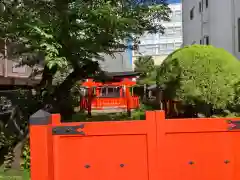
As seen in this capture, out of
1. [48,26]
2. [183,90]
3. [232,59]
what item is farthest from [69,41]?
[232,59]

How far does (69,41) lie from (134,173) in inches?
123

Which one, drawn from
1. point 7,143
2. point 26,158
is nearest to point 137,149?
point 26,158

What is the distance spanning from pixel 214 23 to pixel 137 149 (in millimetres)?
20524

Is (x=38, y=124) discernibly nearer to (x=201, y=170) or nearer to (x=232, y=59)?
(x=201, y=170)

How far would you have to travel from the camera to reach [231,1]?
20.9 metres

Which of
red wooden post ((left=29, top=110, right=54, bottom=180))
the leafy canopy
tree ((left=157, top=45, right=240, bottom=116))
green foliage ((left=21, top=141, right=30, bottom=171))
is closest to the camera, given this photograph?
red wooden post ((left=29, top=110, right=54, bottom=180))

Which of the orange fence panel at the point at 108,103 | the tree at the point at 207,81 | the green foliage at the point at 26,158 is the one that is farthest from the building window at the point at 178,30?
the green foliage at the point at 26,158

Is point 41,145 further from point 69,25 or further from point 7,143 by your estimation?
point 7,143

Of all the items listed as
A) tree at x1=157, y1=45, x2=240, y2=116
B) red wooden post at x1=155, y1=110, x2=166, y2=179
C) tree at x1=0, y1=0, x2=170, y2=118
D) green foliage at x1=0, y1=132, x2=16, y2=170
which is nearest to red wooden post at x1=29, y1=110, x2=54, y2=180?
red wooden post at x1=155, y1=110, x2=166, y2=179

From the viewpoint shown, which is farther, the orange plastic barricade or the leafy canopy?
the leafy canopy

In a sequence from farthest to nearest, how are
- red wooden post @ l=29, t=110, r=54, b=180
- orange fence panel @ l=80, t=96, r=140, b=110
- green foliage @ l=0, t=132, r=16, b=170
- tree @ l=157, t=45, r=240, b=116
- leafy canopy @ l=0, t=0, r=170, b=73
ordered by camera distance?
orange fence panel @ l=80, t=96, r=140, b=110 < tree @ l=157, t=45, r=240, b=116 < green foliage @ l=0, t=132, r=16, b=170 < leafy canopy @ l=0, t=0, r=170, b=73 < red wooden post @ l=29, t=110, r=54, b=180

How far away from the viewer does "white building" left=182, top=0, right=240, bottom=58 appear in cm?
2039

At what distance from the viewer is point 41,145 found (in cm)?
511

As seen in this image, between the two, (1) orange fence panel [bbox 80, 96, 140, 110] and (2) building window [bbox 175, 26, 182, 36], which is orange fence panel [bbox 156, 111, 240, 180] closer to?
(1) orange fence panel [bbox 80, 96, 140, 110]
